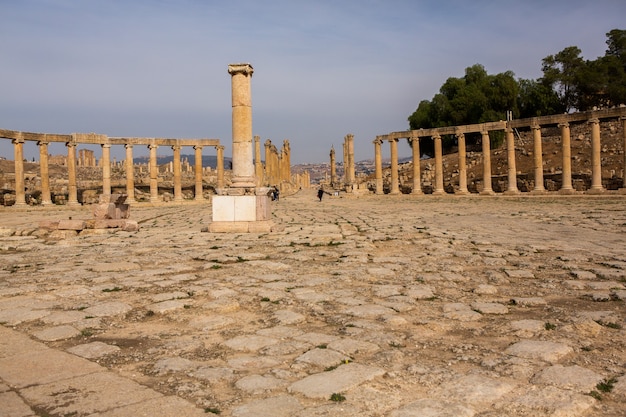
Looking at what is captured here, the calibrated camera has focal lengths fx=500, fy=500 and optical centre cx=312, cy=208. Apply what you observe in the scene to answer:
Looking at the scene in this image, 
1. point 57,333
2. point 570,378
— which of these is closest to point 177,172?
point 57,333

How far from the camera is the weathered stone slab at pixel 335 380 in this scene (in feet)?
11.4

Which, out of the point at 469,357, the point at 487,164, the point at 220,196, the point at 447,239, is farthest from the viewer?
the point at 487,164

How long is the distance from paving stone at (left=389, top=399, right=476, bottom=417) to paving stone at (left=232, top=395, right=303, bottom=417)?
630 mm

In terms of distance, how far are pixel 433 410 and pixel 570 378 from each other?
1184 mm

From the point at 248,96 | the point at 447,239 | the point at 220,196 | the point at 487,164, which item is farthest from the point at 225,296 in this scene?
the point at 487,164

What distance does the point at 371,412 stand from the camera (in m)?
3.15

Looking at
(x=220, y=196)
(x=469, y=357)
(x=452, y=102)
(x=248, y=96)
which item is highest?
(x=452, y=102)

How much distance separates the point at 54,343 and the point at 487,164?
31.7 metres

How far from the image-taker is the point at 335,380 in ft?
12.0

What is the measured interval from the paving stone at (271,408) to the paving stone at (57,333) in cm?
245

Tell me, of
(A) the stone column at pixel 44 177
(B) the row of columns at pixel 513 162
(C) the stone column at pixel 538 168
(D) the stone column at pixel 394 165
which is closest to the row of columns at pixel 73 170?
(A) the stone column at pixel 44 177

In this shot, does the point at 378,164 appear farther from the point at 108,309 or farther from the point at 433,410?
the point at 433,410

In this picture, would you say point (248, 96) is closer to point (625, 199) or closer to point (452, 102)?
point (625, 199)

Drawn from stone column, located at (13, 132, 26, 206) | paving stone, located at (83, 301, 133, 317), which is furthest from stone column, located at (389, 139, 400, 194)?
paving stone, located at (83, 301, 133, 317)
